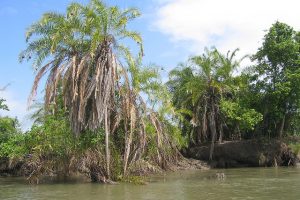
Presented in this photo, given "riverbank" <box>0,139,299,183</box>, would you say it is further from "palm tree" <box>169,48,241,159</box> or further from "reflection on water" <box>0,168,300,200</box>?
"reflection on water" <box>0,168,300,200</box>

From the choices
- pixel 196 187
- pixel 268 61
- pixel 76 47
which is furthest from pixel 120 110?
pixel 268 61

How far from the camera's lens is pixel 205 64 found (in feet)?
115

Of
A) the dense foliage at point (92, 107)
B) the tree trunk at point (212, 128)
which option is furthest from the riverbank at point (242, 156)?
the dense foliage at point (92, 107)

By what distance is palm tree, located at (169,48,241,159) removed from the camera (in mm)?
35219

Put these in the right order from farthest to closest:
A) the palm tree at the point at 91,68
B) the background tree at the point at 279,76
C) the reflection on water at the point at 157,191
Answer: the background tree at the point at 279,76, the palm tree at the point at 91,68, the reflection on water at the point at 157,191

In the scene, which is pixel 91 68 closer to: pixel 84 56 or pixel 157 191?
pixel 84 56

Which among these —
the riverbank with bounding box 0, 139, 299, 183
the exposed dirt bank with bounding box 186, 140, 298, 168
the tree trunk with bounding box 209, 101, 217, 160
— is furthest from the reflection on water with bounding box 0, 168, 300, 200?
the tree trunk with bounding box 209, 101, 217, 160

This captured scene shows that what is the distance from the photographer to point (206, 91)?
119 ft

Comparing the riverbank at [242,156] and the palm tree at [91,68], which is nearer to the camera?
the palm tree at [91,68]

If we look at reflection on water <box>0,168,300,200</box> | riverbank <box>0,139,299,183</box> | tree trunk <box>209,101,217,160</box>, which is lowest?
reflection on water <box>0,168,300,200</box>

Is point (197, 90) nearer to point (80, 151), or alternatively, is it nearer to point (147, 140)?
point (147, 140)

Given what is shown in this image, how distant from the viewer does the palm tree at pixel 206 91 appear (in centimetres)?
3522

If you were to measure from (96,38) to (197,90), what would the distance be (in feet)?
54.4

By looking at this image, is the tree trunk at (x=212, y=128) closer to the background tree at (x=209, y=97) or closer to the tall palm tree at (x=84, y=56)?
the background tree at (x=209, y=97)
